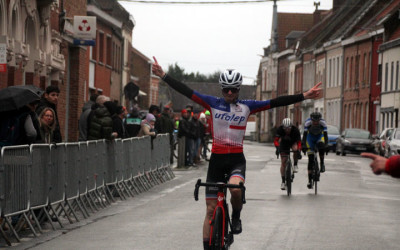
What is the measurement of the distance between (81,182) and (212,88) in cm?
16384

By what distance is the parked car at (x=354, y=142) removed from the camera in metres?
54.7

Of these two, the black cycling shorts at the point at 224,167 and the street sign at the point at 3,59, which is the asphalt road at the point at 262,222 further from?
the street sign at the point at 3,59

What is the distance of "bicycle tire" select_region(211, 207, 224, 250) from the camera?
10195 mm

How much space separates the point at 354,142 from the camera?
180 ft

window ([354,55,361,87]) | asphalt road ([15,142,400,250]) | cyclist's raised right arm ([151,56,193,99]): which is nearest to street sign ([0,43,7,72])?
asphalt road ([15,142,400,250])

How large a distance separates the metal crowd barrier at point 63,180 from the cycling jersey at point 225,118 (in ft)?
8.76

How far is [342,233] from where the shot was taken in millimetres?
14148

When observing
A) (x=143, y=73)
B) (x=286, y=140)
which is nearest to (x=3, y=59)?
(x=286, y=140)

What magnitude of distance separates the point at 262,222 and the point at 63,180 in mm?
2828

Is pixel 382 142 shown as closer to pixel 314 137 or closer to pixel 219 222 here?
pixel 314 137

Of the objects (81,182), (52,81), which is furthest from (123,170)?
(52,81)

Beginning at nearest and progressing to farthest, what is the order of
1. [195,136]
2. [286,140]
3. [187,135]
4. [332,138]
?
[286,140] < [187,135] < [195,136] < [332,138]

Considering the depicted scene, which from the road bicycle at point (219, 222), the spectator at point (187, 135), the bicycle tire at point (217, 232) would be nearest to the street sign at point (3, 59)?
the road bicycle at point (219, 222)

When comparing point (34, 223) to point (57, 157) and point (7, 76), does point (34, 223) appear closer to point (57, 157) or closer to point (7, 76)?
point (57, 157)
